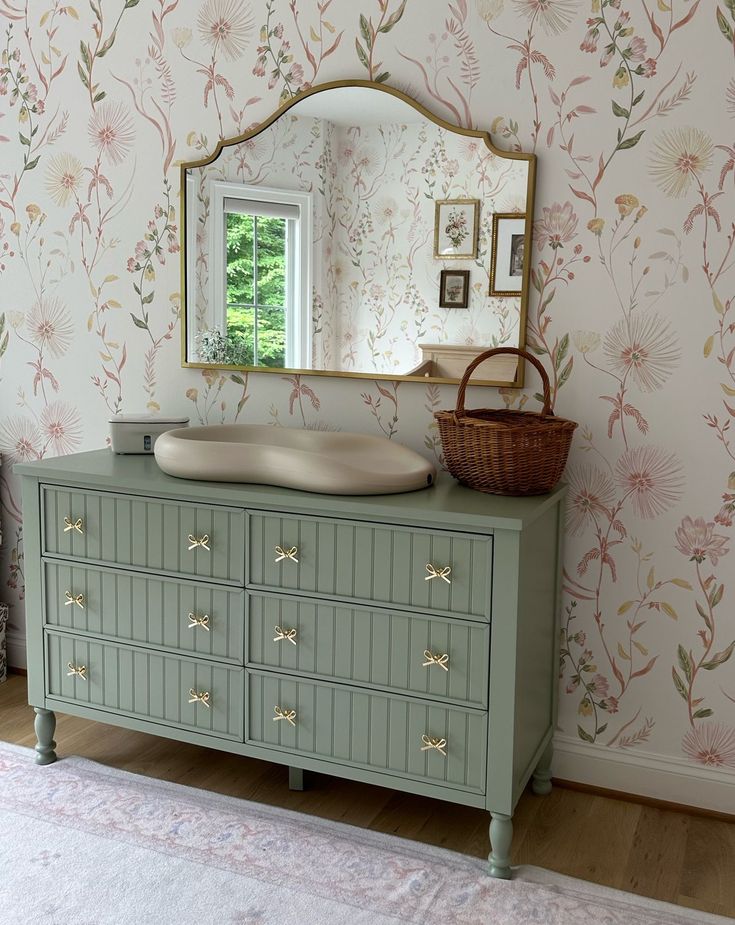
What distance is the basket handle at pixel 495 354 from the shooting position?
7.00ft

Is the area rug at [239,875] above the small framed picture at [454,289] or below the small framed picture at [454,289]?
below

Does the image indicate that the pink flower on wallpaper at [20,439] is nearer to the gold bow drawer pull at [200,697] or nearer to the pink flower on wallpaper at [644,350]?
the gold bow drawer pull at [200,697]

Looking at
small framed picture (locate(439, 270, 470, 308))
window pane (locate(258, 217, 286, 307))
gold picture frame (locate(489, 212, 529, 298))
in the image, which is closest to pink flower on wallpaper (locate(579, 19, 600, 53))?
gold picture frame (locate(489, 212, 529, 298))

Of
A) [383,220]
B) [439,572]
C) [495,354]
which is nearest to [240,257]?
[383,220]

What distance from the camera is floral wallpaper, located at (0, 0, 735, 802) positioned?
2113mm

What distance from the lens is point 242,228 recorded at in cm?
253

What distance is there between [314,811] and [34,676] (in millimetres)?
818

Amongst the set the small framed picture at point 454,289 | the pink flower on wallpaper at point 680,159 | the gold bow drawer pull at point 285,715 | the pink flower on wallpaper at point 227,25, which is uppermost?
the pink flower on wallpaper at point 227,25

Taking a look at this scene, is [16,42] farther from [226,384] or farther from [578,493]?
[578,493]

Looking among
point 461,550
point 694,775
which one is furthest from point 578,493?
point 694,775

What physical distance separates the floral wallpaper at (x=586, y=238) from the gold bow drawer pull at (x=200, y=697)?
784 mm

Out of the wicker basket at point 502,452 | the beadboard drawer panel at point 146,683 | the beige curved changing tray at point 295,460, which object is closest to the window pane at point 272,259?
the beige curved changing tray at point 295,460

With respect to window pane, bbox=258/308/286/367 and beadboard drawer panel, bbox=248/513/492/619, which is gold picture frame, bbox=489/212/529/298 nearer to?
window pane, bbox=258/308/286/367

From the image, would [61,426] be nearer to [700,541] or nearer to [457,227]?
[457,227]
